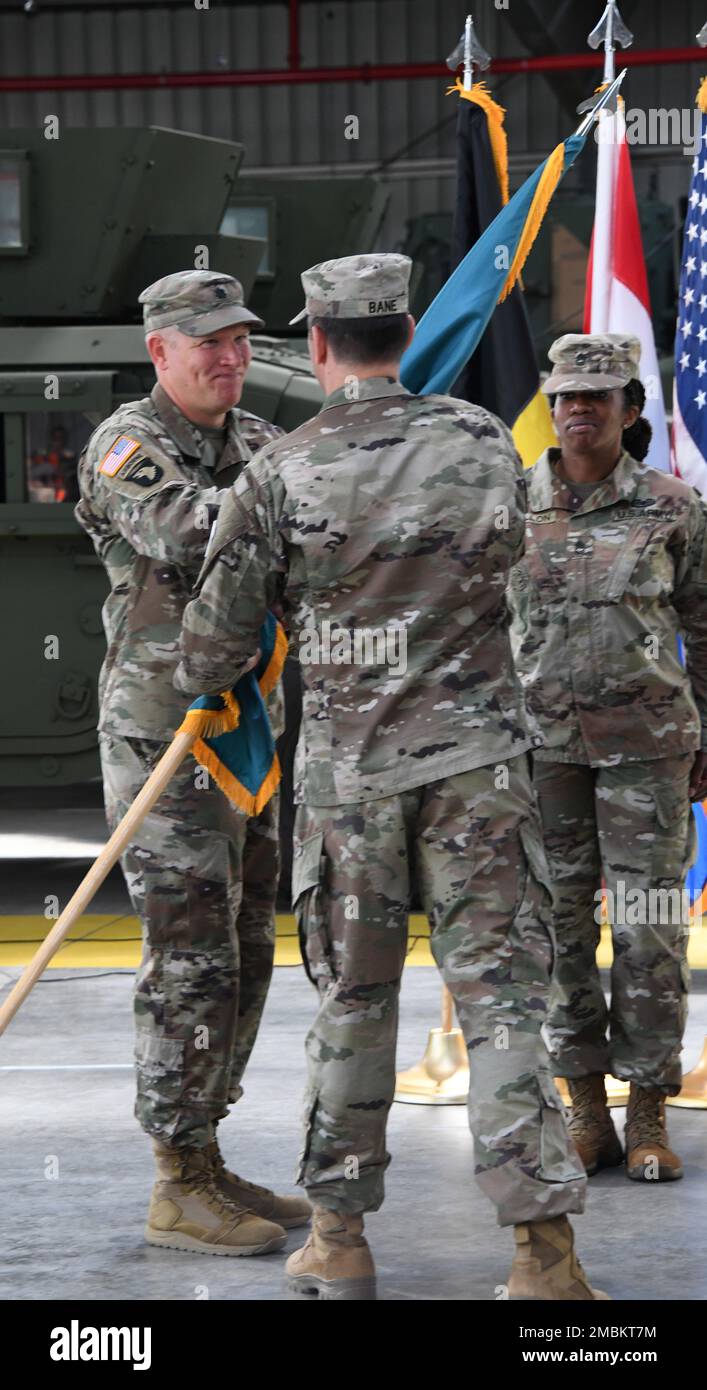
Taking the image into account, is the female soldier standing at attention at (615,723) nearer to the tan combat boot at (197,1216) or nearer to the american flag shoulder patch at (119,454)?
the tan combat boot at (197,1216)

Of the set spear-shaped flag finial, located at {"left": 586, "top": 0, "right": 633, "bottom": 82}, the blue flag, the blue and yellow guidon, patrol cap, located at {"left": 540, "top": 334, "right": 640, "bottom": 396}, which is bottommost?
the blue and yellow guidon

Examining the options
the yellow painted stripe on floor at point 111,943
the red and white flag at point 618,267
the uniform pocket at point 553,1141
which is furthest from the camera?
the yellow painted stripe on floor at point 111,943

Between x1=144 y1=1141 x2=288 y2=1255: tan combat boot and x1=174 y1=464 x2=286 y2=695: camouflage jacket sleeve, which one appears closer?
x1=174 y1=464 x2=286 y2=695: camouflage jacket sleeve

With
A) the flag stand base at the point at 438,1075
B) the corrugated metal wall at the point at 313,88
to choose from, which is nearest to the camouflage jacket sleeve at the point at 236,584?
the flag stand base at the point at 438,1075

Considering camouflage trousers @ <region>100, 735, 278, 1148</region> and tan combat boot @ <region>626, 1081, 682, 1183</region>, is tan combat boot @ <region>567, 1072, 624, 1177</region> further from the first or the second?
camouflage trousers @ <region>100, 735, 278, 1148</region>

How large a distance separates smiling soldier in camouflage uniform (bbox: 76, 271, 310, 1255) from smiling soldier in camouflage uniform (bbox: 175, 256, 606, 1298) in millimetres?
537

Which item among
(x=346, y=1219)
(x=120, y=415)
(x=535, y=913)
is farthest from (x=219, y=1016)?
(x=120, y=415)

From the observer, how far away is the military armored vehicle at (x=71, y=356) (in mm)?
7930

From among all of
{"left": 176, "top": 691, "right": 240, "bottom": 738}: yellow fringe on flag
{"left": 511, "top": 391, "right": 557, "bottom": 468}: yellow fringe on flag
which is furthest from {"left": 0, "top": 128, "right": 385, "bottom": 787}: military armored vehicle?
{"left": 176, "top": 691, "right": 240, "bottom": 738}: yellow fringe on flag

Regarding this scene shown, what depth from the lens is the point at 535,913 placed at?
3535 mm

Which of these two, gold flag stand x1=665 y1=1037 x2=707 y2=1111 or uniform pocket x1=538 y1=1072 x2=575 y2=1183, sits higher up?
uniform pocket x1=538 y1=1072 x2=575 y2=1183

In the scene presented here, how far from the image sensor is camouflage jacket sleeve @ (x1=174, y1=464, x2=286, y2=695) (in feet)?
11.7

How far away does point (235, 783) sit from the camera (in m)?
4.00

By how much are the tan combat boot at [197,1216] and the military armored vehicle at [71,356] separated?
12.4 ft
